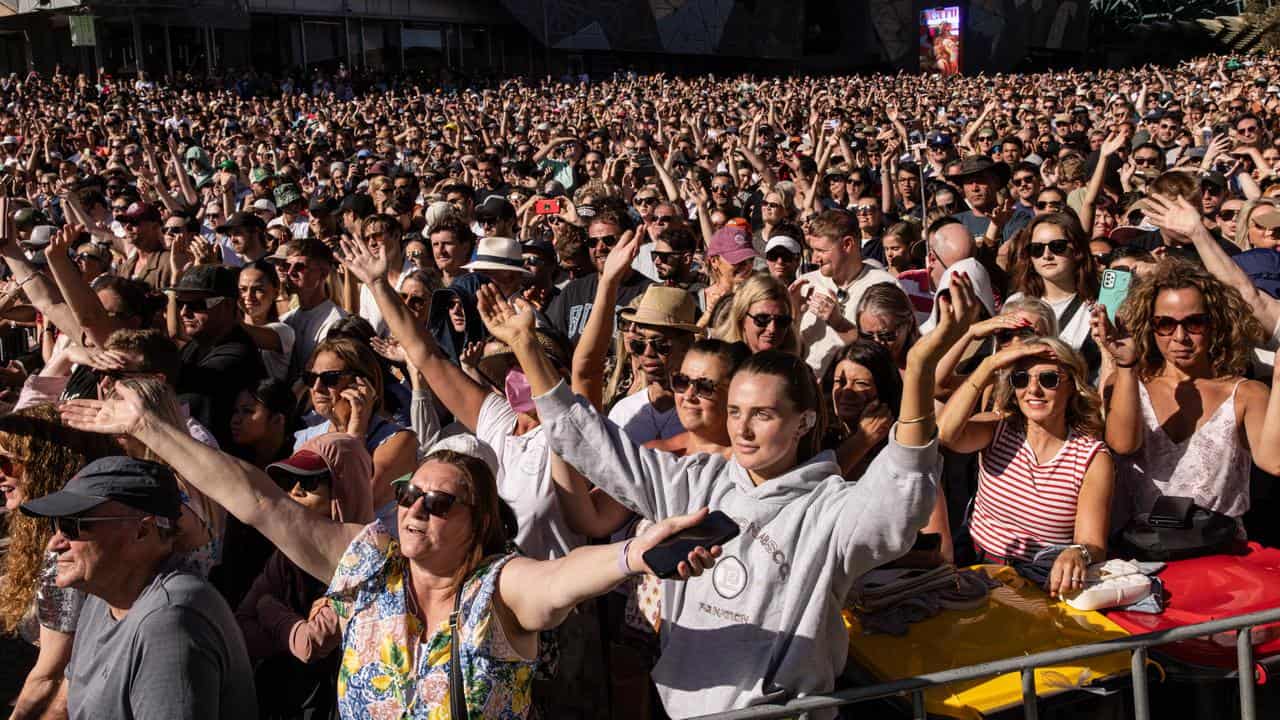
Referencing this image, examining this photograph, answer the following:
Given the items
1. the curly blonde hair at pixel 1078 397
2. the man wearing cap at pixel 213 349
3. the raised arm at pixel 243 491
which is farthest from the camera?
the man wearing cap at pixel 213 349

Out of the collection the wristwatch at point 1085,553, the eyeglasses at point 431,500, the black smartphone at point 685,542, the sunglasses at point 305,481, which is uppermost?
the black smartphone at point 685,542

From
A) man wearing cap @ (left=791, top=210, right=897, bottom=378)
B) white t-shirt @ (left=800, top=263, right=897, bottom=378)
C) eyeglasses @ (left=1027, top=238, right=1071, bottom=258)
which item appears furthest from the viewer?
man wearing cap @ (left=791, top=210, right=897, bottom=378)

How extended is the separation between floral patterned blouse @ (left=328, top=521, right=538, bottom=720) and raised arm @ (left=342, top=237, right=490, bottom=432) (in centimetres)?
121

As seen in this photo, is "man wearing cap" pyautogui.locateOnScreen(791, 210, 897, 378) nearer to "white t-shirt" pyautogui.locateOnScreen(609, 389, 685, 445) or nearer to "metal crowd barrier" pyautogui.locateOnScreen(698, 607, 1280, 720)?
"white t-shirt" pyautogui.locateOnScreen(609, 389, 685, 445)

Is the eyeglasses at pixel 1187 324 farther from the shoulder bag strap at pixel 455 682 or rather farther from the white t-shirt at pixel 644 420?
the shoulder bag strap at pixel 455 682

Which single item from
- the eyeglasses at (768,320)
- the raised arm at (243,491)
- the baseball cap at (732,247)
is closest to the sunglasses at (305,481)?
the raised arm at (243,491)

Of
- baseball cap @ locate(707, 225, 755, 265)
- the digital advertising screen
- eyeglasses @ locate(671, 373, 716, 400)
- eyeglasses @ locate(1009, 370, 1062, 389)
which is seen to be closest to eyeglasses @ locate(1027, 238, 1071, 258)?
baseball cap @ locate(707, 225, 755, 265)

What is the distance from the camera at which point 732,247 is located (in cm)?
626

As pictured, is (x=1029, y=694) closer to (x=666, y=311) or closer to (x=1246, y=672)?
(x=1246, y=672)

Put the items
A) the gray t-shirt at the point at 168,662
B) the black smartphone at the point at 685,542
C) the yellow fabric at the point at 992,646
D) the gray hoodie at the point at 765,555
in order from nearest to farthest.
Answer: the black smartphone at the point at 685,542, the gray t-shirt at the point at 168,662, the gray hoodie at the point at 765,555, the yellow fabric at the point at 992,646

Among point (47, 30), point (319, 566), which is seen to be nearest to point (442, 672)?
point (319, 566)

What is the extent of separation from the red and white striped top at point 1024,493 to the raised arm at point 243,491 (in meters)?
2.09

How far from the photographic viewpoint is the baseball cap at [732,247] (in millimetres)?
6203

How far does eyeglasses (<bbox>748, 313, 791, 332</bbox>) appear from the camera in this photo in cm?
467
